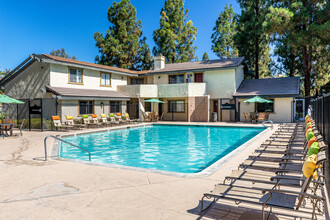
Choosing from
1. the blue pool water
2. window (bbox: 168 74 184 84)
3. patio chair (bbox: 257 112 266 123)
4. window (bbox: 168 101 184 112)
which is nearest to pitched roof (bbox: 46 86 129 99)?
the blue pool water

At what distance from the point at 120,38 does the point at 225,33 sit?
17.4 m

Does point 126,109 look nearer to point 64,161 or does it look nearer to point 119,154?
point 119,154

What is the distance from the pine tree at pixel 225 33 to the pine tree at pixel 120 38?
1319 cm

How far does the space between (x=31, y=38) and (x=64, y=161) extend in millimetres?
39740

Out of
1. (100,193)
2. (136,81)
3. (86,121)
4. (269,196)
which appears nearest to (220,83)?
(136,81)

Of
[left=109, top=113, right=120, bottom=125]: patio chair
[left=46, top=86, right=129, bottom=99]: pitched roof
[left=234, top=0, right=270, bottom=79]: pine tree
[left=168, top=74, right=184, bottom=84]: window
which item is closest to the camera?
[left=46, top=86, right=129, bottom=99]: pitched roof

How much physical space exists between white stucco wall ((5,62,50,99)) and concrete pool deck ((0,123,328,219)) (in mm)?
14537

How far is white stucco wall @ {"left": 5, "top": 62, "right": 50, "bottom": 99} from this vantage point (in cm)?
2042

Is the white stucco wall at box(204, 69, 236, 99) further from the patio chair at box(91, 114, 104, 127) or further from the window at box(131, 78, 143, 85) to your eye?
the patio chair at box(91, 114, 104, 127)

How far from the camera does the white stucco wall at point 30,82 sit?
2042 cm

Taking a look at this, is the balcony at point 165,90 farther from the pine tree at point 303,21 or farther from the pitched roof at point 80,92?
the pine tree at point 303,21

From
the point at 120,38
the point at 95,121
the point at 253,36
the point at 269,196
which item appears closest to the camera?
the point at 269,196

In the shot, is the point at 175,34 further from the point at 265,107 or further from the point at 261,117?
Result: the point at 261,117

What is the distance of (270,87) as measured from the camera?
25.7 metres
